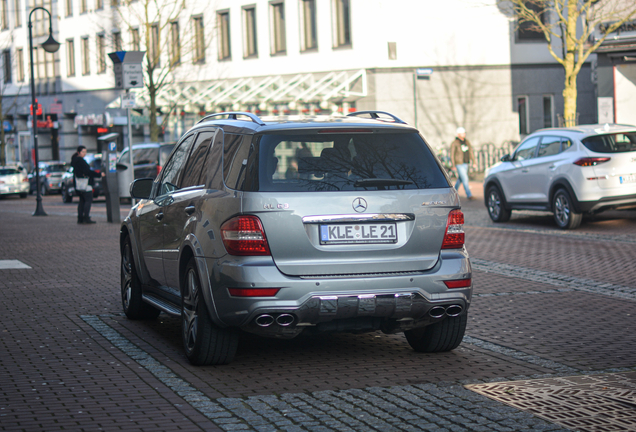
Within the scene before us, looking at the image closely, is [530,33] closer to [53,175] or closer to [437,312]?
[53,175]

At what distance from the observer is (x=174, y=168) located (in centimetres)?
744

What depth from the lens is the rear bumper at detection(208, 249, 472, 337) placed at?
5.62 metres

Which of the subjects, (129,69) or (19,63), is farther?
(19,63)

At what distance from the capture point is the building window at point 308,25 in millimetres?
36812

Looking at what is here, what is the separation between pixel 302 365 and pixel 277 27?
33.3 meters

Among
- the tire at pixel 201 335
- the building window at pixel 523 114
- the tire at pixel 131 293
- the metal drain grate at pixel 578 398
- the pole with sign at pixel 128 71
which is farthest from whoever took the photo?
the building window at pixel 523 114

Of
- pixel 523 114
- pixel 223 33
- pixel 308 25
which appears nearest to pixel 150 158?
pixel 308 25

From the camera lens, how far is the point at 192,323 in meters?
6.26

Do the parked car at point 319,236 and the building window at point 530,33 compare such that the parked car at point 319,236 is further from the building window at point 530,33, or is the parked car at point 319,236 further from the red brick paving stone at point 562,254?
the building window at point 530,33

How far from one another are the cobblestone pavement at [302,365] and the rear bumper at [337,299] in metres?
0.36

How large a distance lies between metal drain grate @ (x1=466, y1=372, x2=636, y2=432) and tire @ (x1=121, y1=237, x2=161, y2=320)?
3503mm

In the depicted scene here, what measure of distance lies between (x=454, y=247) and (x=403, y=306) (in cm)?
56

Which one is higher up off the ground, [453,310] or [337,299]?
[337,299]

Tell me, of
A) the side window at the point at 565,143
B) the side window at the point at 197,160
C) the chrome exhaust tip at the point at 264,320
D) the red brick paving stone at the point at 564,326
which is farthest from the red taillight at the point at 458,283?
the side window at the point at 565,143
